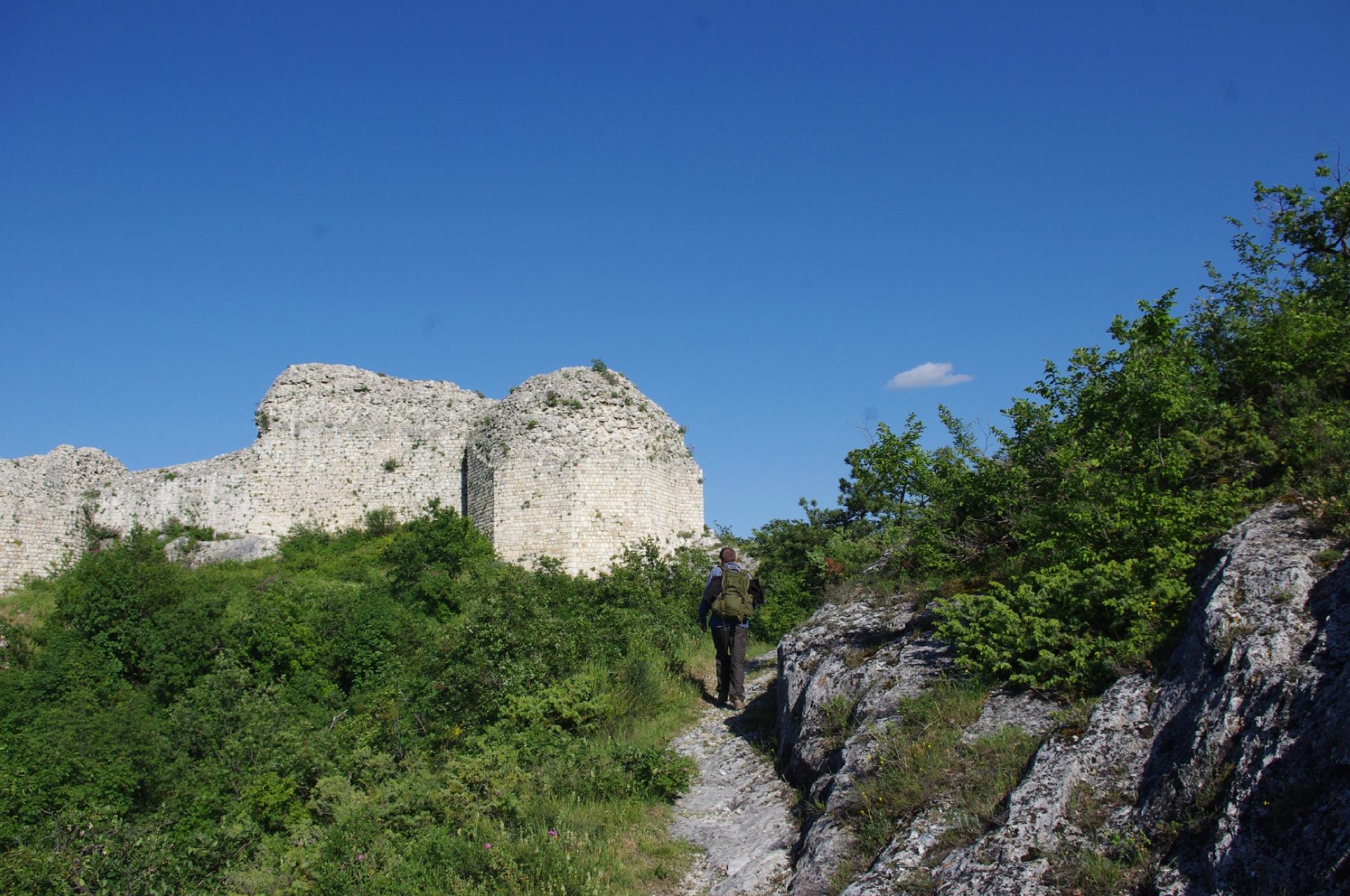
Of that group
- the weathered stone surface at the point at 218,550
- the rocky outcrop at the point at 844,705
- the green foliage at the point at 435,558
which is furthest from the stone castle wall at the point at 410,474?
the rocky outcrop at the point at 844,705

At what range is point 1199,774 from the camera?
3.97 meters

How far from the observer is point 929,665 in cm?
644

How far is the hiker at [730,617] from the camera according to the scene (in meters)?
9.22

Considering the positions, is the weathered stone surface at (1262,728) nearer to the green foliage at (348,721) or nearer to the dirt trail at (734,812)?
the dirt trail at (734,812)

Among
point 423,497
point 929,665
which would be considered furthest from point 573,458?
point 929,665

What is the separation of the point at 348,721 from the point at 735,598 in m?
6.68

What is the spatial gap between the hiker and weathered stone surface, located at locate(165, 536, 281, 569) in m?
17.3

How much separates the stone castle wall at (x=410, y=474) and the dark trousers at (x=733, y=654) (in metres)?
11.9

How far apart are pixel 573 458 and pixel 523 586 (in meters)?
7.44

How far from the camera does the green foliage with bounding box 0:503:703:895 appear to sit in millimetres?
6512

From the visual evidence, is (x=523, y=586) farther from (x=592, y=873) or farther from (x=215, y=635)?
(x=592, y=873)

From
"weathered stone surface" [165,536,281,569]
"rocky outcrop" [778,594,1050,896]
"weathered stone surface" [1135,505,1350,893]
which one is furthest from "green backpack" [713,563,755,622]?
"weathered stone surface" [165,536,281,569]

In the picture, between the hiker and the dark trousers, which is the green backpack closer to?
the hiker

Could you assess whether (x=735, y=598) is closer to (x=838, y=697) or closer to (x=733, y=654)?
(x=733, y=654)
